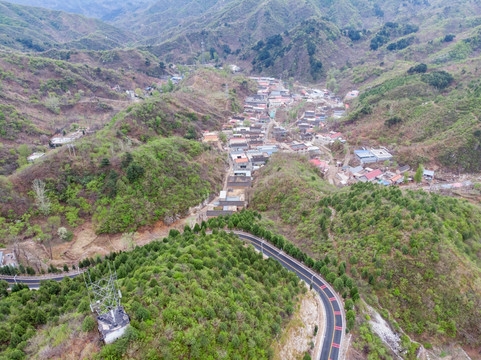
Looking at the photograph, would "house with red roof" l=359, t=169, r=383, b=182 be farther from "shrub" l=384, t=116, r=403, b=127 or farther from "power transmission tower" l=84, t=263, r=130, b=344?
"power transmission tower" l=84, t=263, r=130, b=344

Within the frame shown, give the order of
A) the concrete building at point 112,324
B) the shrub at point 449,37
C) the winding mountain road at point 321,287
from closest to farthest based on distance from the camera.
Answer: the concrete building at point 112,324, the winding mountain road at point 321,287, the shrub at point 449,37

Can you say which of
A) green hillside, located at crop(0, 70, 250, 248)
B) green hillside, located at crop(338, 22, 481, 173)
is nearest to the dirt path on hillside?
green hillside, located at crop(0, 70, 250, 248)

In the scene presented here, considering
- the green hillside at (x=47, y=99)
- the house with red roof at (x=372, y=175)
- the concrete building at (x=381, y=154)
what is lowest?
the house with red roof at (x=372, y=175)

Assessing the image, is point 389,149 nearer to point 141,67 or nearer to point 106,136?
point 106,136

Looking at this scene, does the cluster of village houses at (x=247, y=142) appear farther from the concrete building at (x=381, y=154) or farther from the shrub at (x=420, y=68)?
the shrub at (x=420, y=68)

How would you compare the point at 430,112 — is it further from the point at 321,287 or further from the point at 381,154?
the point at 321,287

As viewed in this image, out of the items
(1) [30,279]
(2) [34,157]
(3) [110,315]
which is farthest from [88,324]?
(2) [34,157]

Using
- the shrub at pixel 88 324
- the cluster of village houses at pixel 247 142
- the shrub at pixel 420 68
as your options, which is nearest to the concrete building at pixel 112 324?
the shrub at pixel 88 324
